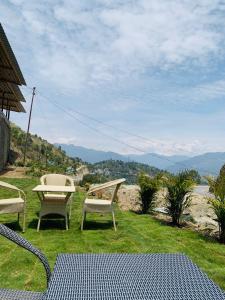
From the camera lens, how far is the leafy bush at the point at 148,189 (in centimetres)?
959

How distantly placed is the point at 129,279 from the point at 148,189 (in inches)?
298

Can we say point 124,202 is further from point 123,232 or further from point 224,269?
point 224,269

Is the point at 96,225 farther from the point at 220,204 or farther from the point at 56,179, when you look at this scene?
the point at 220,204

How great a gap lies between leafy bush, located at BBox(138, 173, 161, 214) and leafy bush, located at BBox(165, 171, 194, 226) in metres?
1.02

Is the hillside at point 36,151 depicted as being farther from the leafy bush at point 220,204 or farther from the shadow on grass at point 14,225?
the leafy bush at point 220,204

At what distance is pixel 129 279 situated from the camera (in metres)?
2.14

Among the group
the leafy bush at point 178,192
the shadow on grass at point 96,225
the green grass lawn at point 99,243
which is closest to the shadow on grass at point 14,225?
the green grass lawn at point 99,243

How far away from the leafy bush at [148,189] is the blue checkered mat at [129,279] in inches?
275

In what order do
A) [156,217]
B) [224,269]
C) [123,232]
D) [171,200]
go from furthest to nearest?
[156,217], [171,200], [123,232], [224,269]

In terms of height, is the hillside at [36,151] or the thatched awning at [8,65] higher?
the thatched awning at [8,65]

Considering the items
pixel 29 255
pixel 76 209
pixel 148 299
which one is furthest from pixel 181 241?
pixel 148 299

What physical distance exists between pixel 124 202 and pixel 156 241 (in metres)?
5.56

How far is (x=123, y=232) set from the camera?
7289 millimetres

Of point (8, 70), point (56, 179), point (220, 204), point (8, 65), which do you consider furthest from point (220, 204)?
point (8, 70)
